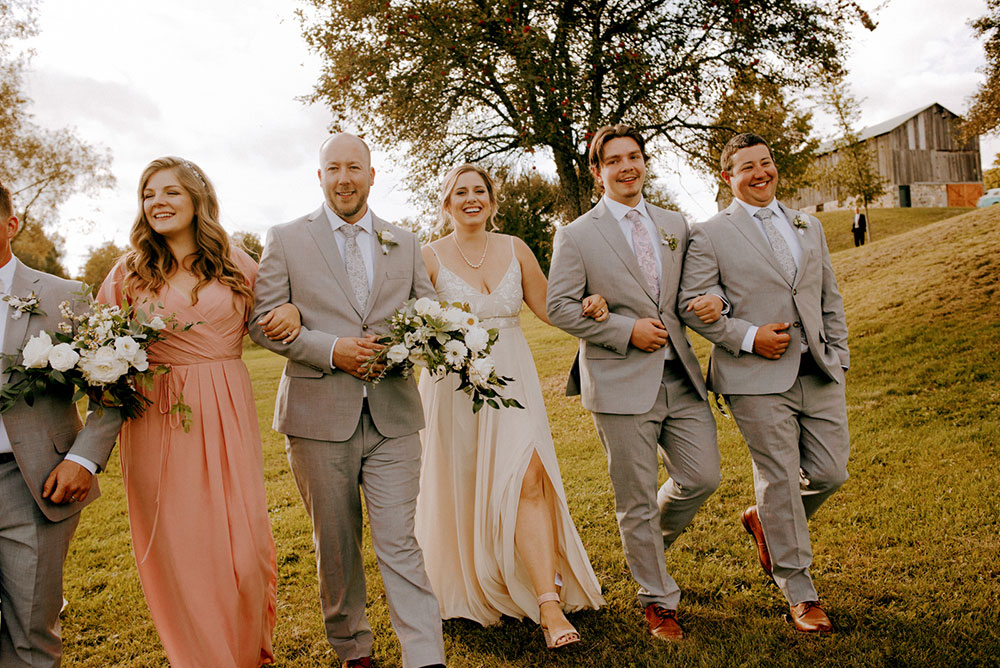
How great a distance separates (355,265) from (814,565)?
379 cm

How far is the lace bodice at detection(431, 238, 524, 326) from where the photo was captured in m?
4.86

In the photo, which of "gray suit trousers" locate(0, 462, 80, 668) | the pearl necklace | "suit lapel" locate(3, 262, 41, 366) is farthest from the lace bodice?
"gray suit trousers" locate(0, 462, 80, 668)

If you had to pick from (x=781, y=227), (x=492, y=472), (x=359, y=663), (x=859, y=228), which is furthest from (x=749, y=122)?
(x=859, y=228)

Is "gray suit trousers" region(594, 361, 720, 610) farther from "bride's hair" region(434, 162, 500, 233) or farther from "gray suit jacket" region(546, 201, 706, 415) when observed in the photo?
"bride's hair" region(434, 162, 500, 233)

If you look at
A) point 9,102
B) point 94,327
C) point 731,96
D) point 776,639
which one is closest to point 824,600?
point 776,639

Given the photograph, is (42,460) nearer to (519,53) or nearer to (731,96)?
(519,53)

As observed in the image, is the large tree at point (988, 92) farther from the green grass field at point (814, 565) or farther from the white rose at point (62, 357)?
the white rose at point (62, 357)

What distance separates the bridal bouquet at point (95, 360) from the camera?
3.10 m

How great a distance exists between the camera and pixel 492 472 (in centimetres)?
459

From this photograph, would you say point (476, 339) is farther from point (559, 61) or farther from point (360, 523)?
point (559, 61)

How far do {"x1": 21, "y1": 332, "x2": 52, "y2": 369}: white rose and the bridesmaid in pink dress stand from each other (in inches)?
21.9

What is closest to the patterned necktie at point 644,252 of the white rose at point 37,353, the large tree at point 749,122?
the white rose at point 37,353

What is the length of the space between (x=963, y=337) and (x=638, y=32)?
689 cm

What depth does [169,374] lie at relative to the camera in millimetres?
3719
